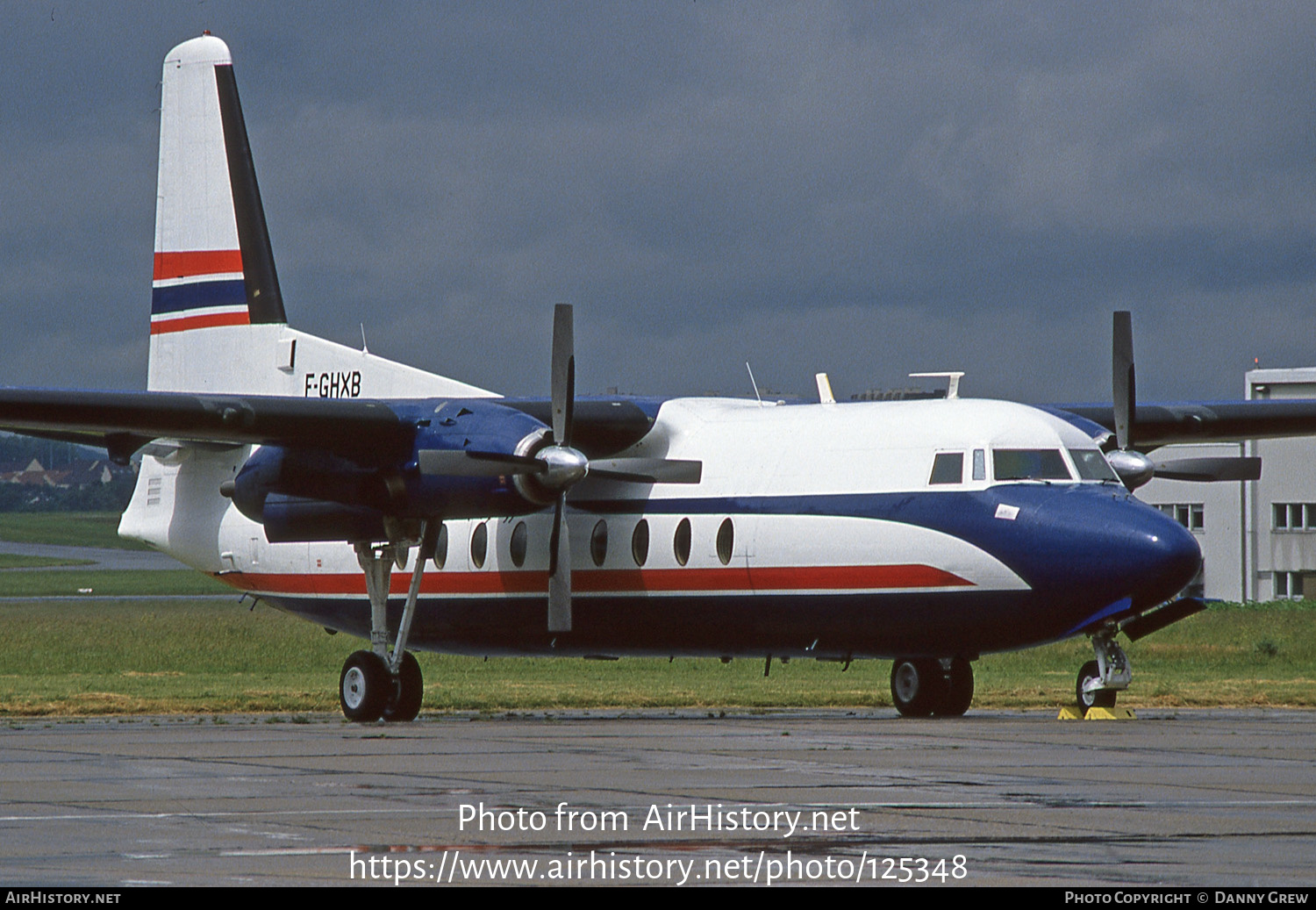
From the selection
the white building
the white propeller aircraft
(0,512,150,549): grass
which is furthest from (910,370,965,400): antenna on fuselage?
(0,512,150,549): grass

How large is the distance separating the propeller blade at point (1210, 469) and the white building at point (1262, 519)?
5439 cm

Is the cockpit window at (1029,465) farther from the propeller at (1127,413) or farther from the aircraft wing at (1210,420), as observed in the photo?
the aircraft wing at (1210,420)

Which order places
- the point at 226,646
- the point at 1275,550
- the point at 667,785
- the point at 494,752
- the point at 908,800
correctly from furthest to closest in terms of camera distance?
the point at 1275,550
the point at 226,646
the point at 494,752
the point at 667,785
the point at 908,800

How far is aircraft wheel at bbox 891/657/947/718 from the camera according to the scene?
23.2 meters

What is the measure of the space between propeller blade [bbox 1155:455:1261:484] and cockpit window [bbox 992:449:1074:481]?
2.57 m

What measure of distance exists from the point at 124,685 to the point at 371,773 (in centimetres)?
1787

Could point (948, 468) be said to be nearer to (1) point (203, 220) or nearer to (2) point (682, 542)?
(2) point (682, 542)

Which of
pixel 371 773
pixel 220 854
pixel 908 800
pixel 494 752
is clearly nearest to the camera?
pixel 220 854

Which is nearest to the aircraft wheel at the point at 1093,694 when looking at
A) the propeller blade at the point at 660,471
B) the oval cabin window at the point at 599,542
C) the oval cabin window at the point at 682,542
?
the oval cabin window at the point at 682,542

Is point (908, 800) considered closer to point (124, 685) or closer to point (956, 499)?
point (956, 499)

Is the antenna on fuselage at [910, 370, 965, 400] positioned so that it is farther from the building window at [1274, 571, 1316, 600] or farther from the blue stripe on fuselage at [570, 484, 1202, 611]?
the building window at [1274, 571, 1316, 600]

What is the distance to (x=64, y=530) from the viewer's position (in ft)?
480
